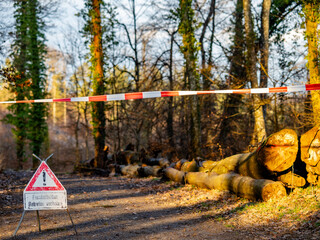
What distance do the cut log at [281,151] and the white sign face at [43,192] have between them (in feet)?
15.3

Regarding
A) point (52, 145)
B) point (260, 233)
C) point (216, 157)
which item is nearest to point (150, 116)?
point (216, 157)

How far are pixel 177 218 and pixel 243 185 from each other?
1.90 metres

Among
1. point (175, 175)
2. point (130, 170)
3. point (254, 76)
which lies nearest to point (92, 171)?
point (130, 170)

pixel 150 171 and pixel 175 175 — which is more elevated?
pixel 175 175

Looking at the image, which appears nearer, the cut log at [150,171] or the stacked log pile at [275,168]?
the stacked log pile at [275,168]

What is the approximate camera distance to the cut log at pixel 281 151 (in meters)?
7.32

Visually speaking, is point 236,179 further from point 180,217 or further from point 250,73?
point 250,73

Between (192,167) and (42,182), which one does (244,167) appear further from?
(42,182)

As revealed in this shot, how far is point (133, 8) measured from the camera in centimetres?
2389

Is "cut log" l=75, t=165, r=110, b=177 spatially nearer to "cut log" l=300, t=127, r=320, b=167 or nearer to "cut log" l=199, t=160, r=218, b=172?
"cut log" l=199, t=160, r=218, b=172

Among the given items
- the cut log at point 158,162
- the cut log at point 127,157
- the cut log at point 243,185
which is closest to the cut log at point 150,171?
the cut log at point 158,162

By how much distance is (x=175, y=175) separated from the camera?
11609 mm

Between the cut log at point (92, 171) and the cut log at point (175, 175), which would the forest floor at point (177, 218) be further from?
the cut log at point (92, 171)

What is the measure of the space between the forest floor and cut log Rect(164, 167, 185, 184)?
160 cm
